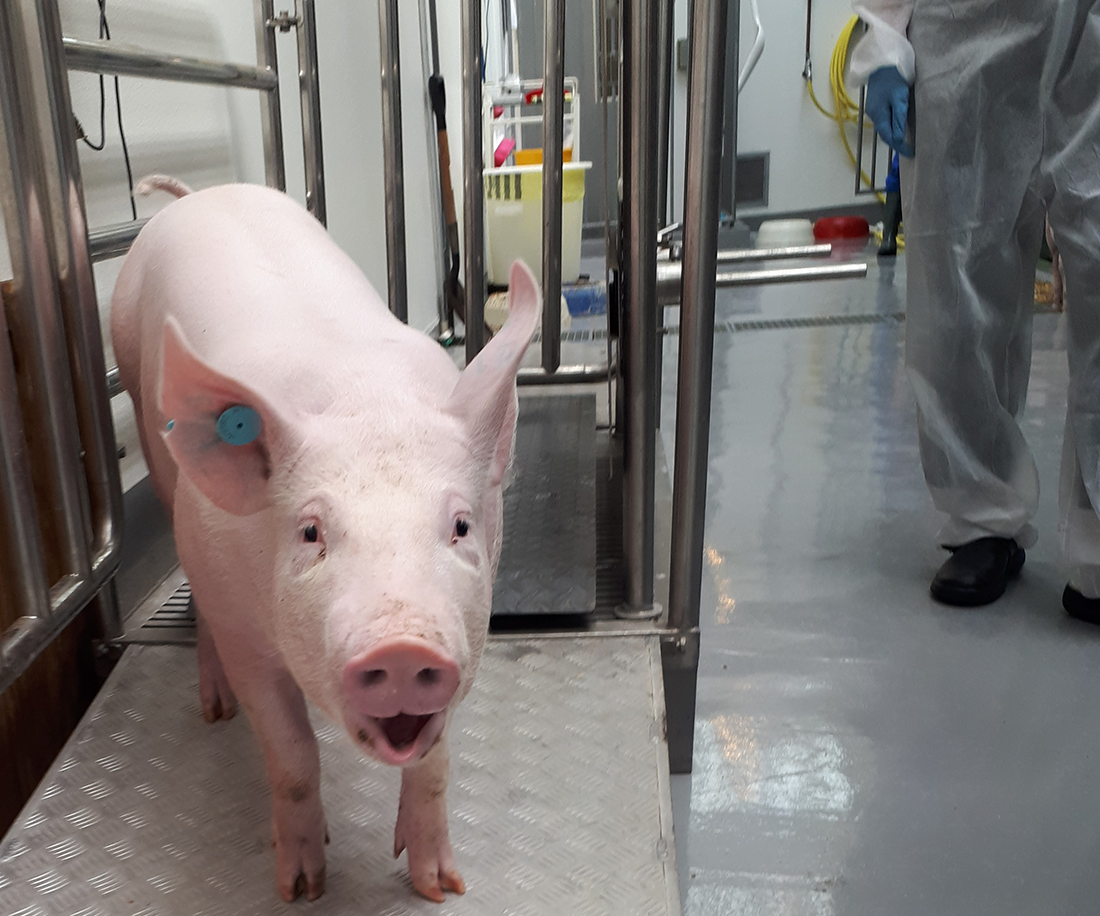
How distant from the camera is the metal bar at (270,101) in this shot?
1.53 metres

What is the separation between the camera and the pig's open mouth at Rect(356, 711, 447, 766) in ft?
1.95

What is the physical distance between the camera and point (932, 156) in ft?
5.19

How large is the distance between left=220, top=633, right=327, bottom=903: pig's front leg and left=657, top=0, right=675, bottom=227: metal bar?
2.68 feet

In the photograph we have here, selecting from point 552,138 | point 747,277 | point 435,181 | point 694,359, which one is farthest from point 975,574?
point 435,181

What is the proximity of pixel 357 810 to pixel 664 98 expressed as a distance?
1585 mm

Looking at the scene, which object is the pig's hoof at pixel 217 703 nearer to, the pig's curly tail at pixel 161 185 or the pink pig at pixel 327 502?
the pink pig at pixel 327 502

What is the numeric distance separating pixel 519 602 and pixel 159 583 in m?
0.53

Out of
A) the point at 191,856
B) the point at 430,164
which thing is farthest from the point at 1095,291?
Result: the point at 430,164

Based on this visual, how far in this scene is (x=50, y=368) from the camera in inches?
38.7

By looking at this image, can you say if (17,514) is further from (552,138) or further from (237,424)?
(552,138)

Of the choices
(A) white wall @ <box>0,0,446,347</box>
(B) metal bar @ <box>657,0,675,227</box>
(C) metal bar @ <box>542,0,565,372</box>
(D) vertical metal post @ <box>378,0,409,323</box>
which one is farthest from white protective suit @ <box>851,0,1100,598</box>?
(A) white wall @ <box>0,0,446,347</box>

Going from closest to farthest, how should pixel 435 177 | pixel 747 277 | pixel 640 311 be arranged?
pixel 640 311 < pixel 747 277 < pixel 435 177

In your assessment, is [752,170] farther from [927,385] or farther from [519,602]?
[519,602]

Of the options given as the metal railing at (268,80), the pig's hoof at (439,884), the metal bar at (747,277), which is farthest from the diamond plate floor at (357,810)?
the metal railing at (268,80)
